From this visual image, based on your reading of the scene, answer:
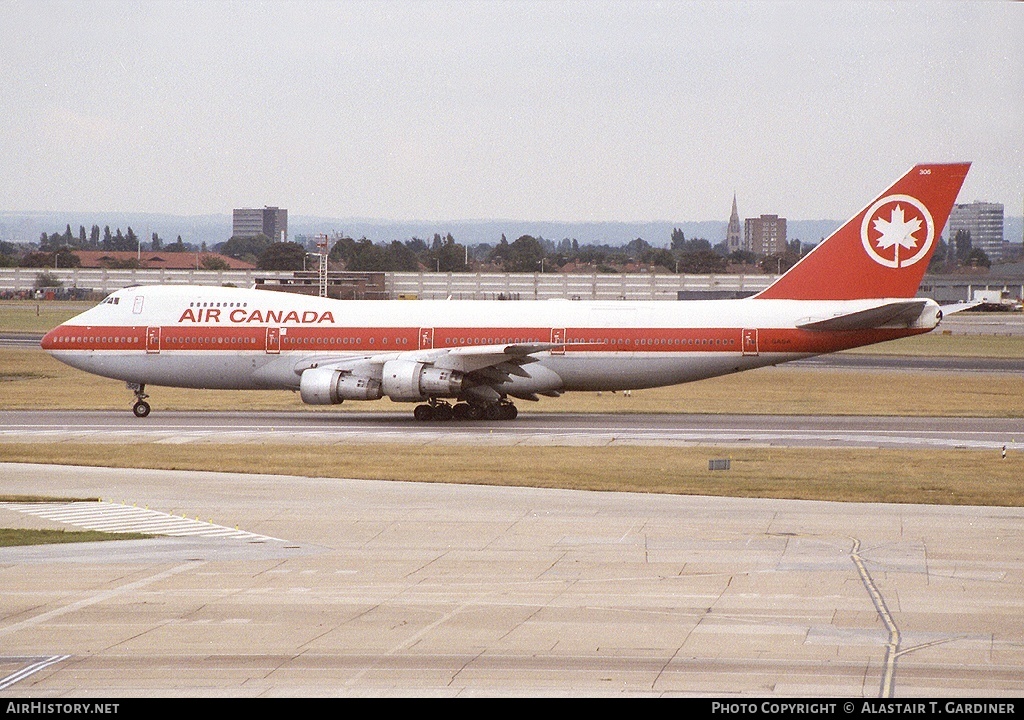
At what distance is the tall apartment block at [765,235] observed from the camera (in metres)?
164

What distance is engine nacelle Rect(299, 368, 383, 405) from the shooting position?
41688 millimetres

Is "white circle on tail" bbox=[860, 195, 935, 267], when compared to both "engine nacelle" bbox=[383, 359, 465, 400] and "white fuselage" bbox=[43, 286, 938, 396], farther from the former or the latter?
"engine nacelle" bbox=[383, 359, 465, 400]

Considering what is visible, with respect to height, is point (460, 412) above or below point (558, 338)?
below

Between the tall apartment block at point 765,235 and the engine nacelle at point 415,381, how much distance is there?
4816 inches

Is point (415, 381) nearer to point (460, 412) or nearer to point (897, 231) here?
point (460, 412)

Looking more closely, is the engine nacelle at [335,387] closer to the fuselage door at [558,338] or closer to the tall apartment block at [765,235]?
the fuselage door at [558,338]

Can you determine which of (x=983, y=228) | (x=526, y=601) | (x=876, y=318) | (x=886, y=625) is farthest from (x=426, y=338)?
(x=983, y=228)

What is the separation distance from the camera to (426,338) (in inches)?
1715

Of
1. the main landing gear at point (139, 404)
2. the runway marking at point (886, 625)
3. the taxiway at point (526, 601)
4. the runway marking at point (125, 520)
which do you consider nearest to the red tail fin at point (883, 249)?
the taxiway at point (526, 601)

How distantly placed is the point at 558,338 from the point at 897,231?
12.4 metres

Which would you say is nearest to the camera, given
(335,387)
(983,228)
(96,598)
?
(96,598)

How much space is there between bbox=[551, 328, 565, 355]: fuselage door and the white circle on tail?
11023mm

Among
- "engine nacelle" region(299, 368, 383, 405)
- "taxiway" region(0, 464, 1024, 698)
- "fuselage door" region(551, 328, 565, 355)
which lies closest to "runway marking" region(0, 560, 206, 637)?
"taxiway" region(0, 464, 1024, 698)

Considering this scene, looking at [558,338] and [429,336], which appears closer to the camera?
[558,338]
